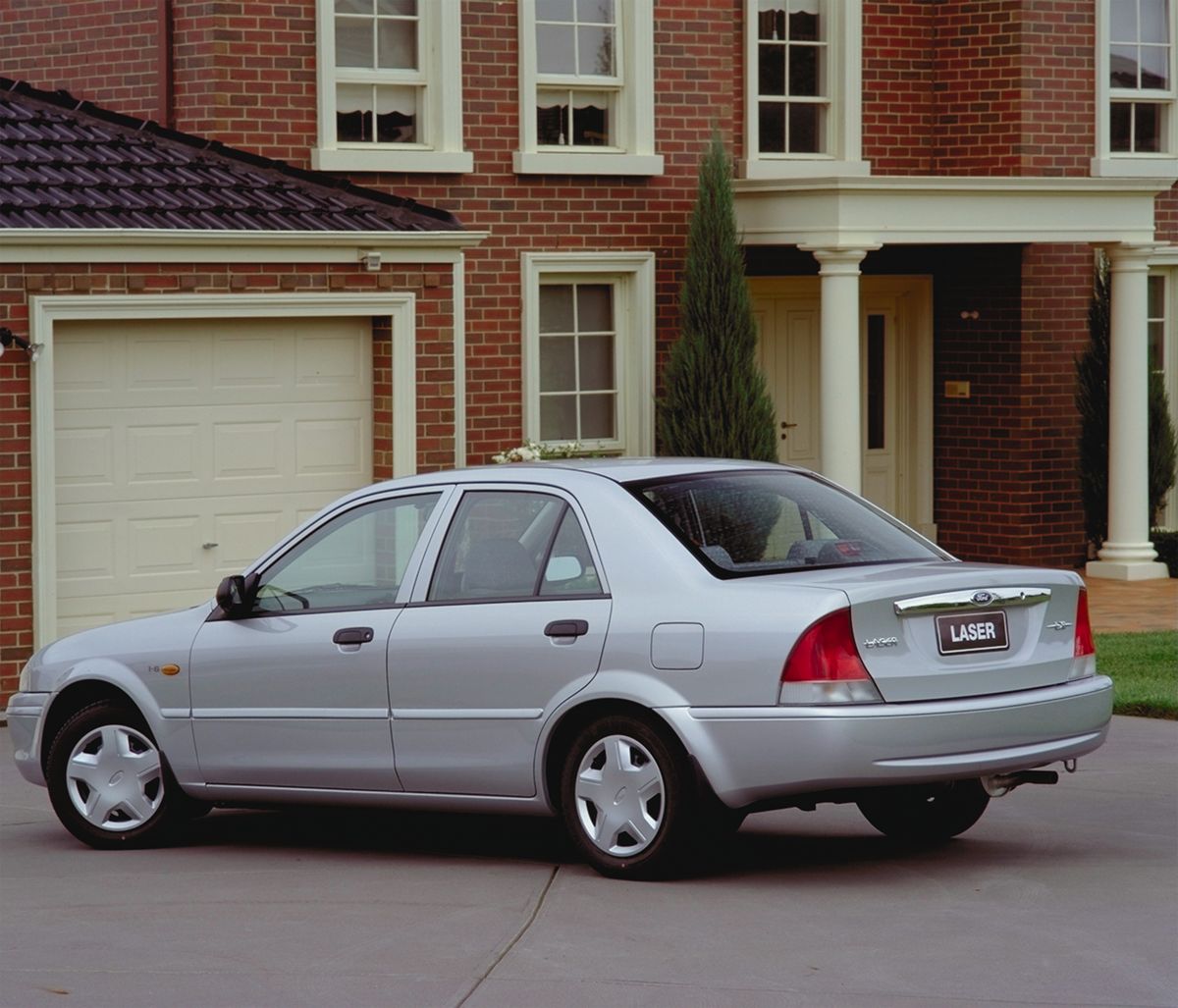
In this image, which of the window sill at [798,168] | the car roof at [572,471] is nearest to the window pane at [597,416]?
the window sill at [798,168]

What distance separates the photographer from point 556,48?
58.6 ft

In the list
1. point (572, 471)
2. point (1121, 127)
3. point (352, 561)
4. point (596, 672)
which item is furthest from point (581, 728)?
point (1121, 127)

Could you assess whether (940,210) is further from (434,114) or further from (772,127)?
(434,114)

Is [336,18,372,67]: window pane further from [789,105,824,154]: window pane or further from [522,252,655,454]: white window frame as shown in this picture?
[789,105,824,154]: window pane

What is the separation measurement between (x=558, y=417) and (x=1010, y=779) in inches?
407

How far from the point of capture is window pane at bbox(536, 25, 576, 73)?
1780 centimetres

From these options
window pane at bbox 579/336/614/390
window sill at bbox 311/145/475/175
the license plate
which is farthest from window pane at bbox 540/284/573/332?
the license plate

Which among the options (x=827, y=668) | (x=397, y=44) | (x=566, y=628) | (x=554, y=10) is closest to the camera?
(x=827, y=668)

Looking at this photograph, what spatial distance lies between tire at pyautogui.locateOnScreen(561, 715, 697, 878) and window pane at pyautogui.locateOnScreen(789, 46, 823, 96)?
12.3m

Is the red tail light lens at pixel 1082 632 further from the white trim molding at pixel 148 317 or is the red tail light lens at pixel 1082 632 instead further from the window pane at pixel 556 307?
the window pane at pixel 556 307

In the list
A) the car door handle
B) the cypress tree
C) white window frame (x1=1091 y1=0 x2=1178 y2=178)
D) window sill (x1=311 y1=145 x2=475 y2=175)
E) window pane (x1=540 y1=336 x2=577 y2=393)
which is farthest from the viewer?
white window frame (x1=1091 y1=0 x2=1178 y2=178)

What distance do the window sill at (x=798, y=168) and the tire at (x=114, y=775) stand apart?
35.3ft

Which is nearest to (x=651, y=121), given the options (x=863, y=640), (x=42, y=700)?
(x=42, y=700)

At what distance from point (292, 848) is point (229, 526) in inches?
229
